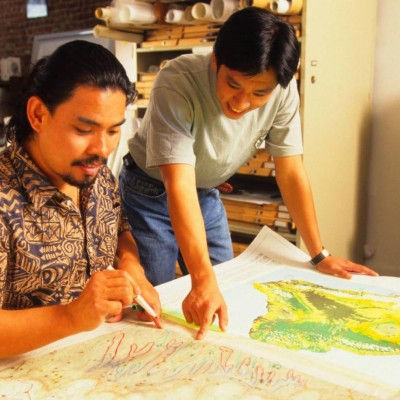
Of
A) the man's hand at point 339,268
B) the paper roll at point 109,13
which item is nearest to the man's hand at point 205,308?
the man's hand at point 339,268

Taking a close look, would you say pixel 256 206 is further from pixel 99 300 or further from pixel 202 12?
pixel 99 300

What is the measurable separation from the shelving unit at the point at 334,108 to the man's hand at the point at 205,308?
1.40m

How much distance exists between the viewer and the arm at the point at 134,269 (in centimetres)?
107

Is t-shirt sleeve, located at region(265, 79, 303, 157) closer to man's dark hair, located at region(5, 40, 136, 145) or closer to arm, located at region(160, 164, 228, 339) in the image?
arm, located at region(160, 164, 228, 339)

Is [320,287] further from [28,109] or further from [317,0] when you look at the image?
[317,0]

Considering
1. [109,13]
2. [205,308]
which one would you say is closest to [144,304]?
[205,308]

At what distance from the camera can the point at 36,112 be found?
94cm

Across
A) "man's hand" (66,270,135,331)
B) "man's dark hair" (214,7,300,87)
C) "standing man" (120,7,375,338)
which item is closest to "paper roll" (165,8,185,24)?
"standing man" (120,7,375,338)

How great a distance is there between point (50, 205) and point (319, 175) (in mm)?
1742

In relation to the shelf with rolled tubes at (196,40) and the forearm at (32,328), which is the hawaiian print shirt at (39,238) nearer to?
the forearm at (32,328)

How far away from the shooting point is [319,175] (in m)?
2.50

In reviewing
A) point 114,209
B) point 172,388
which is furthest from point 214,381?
point 114,209

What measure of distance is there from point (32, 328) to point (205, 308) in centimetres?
33

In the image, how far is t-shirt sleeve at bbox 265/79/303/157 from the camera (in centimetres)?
145
